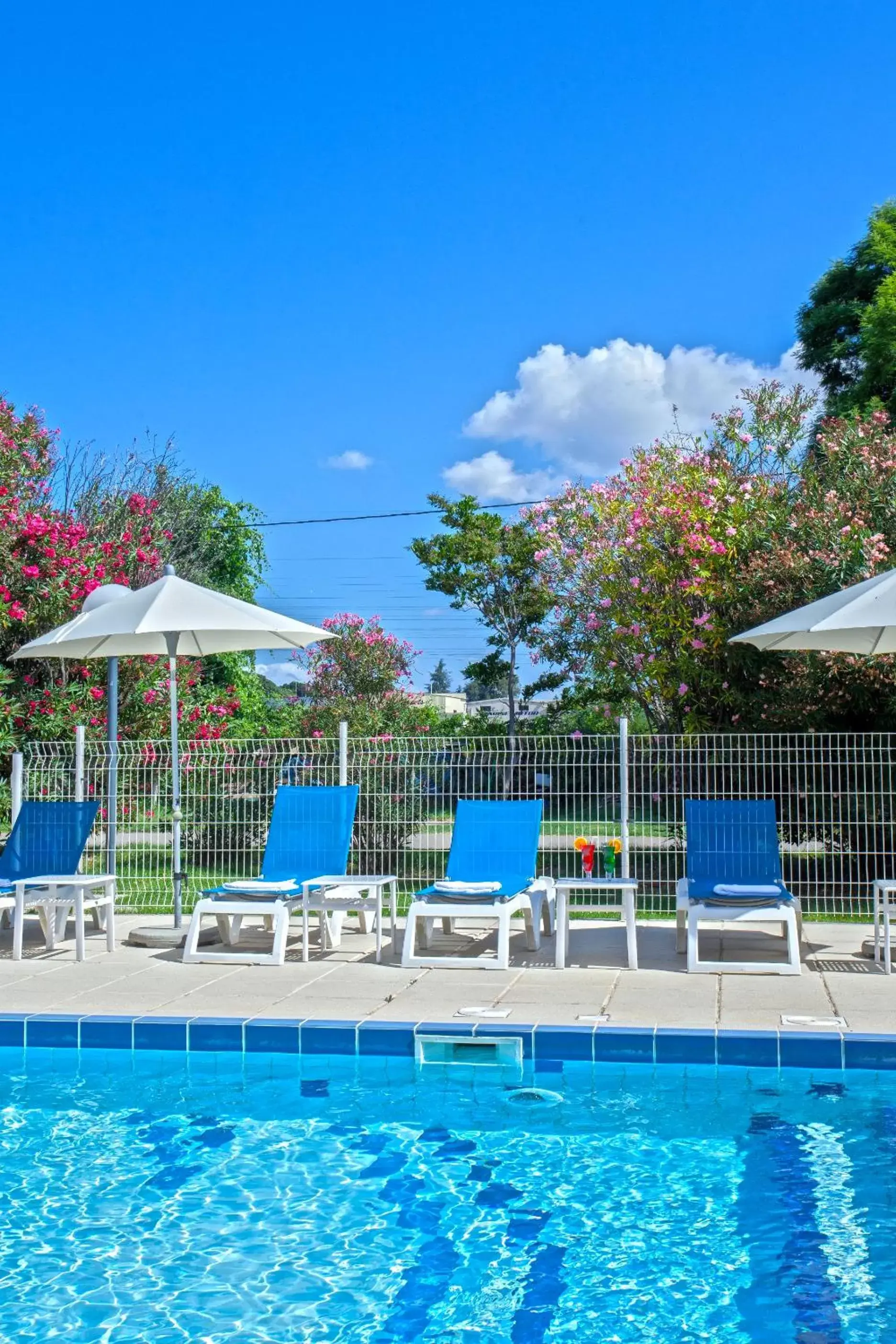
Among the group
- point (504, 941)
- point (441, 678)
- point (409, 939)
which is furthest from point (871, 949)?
point (441, 678)

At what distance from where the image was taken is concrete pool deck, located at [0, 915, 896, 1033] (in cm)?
647

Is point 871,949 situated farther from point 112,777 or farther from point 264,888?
point 112,777

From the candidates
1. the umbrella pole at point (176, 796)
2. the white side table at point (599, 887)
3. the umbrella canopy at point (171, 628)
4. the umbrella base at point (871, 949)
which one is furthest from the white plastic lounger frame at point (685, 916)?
the umbrella pole at point (176, 796)

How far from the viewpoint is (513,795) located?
997 cm

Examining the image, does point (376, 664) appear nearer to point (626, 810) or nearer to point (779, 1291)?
point (626, 810)

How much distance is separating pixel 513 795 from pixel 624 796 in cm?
90

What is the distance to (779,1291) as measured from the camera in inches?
153

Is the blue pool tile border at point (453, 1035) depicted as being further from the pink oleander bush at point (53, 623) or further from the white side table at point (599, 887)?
the pink oleander bush at point (53, 623)

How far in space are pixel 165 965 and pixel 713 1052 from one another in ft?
13.0

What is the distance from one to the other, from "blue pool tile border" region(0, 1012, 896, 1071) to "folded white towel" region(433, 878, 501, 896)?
1.96 m

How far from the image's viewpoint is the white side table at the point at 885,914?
305 inches

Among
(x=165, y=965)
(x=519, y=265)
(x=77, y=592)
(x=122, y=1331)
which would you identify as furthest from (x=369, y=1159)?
(x=519, y=265)

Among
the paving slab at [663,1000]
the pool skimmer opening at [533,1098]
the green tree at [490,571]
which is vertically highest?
the green tree at [490,571]

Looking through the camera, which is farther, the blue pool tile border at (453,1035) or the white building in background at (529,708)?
the white building in background at (529,708)
